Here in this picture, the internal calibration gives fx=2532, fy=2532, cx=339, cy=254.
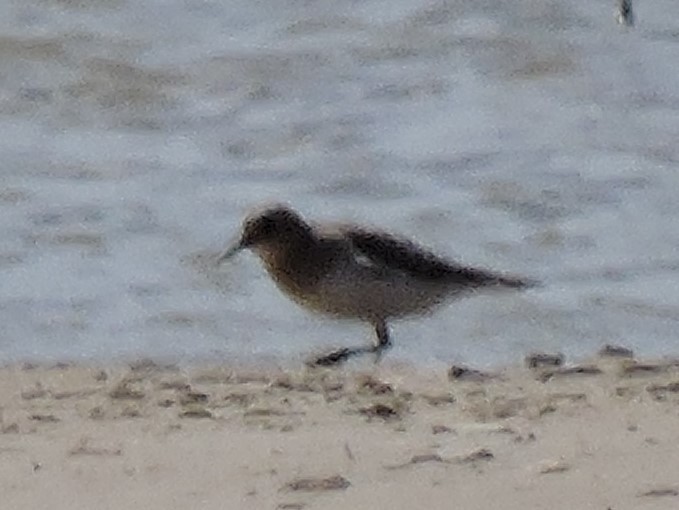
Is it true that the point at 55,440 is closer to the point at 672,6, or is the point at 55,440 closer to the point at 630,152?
the point at 630,152

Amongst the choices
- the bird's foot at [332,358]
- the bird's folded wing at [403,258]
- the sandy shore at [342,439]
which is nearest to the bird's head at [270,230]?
the bird's folded wing at [403,258]

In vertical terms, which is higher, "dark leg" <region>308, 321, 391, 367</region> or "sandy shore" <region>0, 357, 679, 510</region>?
"sandy shore" <region>0, 357, 679, 510</region>

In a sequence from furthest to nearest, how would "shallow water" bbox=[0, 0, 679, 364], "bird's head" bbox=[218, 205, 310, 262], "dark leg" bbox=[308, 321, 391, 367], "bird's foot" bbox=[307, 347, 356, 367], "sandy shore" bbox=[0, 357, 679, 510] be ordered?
"shallow water" bbox=[0, 0, 679, 364], "bird's head" bbox=[218, 205, 310, 262], "dark leg" bbox=[308, 321, 391, 367], "bird's foot" bbox=[307, 347, 356, 367], "sandy shore" bbox=[0, 357, 679, 510]

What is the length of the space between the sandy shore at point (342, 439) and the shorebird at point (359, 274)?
0.79 m

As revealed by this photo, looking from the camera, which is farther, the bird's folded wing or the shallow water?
the shallow water

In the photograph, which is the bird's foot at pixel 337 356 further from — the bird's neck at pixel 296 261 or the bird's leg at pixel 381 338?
the bird's neck at pixel 296 261

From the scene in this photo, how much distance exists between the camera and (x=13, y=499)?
19.3 feet

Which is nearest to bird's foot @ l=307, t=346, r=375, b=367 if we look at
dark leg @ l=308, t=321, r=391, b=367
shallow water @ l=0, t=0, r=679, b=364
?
dark leg @ l=308, t=321, r=391, b=367

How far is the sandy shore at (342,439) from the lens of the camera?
19.4 feet

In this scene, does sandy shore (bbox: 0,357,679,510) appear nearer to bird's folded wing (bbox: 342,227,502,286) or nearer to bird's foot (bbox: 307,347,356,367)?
bird's foot (bbox: 307,347,356,367)

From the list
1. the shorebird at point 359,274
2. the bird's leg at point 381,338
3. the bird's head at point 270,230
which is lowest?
the bird's leg at point 381,338

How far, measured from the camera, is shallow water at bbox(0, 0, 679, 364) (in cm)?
1019

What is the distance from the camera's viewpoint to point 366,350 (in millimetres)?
9164

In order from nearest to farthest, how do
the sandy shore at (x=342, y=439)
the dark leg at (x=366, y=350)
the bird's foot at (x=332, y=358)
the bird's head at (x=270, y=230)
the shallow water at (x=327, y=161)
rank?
the sandy shore at (x=342, y=439) → the bird's foot at (x=332, y=358) → the dark leg at (x=366, y=350) → the bird's head at (x=270, y=230) → the shallow water at (x=327, y=161)
